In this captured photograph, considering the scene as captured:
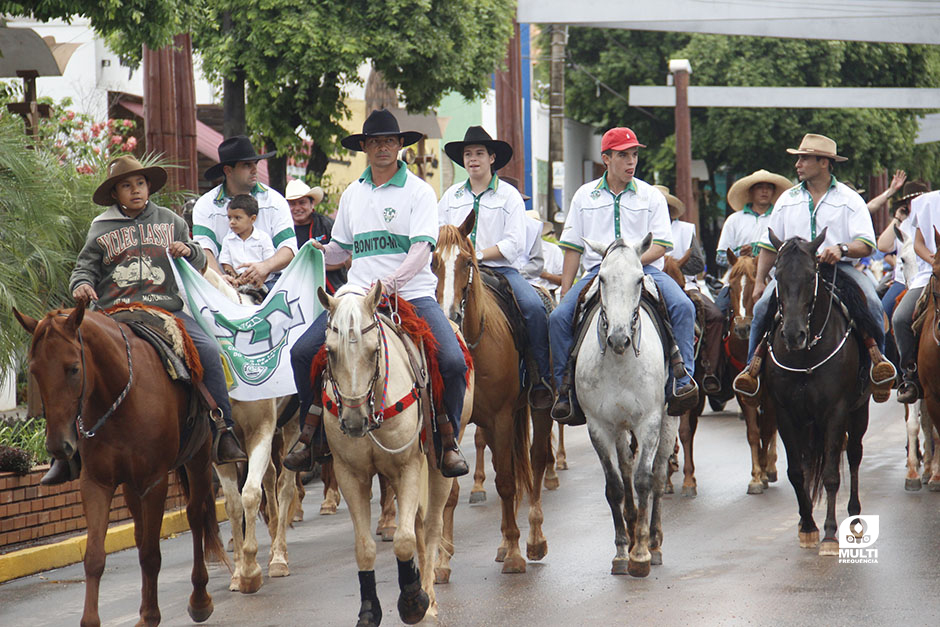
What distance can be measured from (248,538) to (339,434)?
1906 mm

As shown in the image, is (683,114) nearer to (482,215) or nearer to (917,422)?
(917,422)

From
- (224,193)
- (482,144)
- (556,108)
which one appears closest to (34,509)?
(224,193)

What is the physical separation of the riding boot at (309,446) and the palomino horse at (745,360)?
16.5ft

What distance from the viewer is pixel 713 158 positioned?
4616 cm

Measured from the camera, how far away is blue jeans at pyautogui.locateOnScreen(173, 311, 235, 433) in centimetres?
856

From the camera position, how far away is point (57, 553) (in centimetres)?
1012

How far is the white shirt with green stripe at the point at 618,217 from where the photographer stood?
33.2 ft

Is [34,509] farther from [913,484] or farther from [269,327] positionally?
[913,484]

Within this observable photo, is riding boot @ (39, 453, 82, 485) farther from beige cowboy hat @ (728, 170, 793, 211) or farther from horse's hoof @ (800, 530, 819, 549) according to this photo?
beige cowboy hat @ (728, 170, 793, 211)

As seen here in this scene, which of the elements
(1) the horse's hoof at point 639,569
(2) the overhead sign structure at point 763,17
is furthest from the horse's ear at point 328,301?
(2) the overhead sign structure at point 763,17

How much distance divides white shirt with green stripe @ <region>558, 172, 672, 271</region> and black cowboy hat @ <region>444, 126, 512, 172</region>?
2.92ft

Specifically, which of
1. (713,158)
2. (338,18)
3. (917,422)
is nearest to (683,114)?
(713,158)

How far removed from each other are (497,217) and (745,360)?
193 inches

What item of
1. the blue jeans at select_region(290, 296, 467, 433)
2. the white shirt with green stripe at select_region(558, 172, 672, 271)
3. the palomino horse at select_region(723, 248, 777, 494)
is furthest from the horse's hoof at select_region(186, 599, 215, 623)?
the palomino horse at select_region(723, 248, 777, 494)
